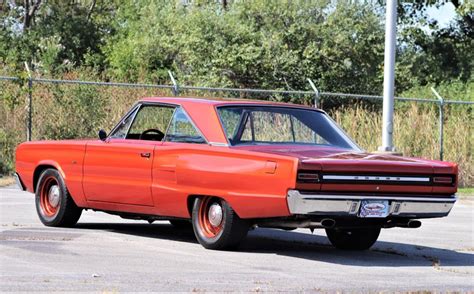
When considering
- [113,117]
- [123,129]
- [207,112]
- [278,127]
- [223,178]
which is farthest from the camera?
[113,117]

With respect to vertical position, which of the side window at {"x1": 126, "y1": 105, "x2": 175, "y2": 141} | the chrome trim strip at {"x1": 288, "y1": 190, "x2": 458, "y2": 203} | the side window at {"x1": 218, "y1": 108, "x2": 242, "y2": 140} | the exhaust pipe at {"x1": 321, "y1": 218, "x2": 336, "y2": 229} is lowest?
the exhaust pipe at {"x1": 321, "y1": 218, "x2": 336, "y2": 229}

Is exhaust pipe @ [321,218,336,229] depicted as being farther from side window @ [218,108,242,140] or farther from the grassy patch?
the grassy patch

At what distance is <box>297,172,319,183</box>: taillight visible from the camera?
10.7 meters

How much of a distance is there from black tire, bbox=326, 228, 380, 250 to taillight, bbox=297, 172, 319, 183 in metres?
1.81

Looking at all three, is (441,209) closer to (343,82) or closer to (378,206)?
(378,206)

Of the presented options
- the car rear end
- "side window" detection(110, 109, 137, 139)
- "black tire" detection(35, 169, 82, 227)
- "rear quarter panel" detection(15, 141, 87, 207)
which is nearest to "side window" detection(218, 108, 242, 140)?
"side window" detection(110, 109, 137, 139)

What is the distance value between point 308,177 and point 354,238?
1.92 metres

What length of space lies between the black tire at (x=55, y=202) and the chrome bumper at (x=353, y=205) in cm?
355

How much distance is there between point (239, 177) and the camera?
1116cm

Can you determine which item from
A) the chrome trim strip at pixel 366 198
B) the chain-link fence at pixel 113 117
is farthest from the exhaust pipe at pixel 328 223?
the chain-link fence at pixel 113 117

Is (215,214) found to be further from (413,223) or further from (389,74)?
(389,74)

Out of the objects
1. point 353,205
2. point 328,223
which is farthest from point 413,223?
point 328,223

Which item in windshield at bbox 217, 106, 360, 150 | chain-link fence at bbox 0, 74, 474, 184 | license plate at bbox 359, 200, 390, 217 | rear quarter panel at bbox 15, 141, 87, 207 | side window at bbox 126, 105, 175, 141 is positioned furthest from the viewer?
chain-link fence at bbox 0, 74, 474, 184

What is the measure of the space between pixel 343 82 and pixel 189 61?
4.70 metres
